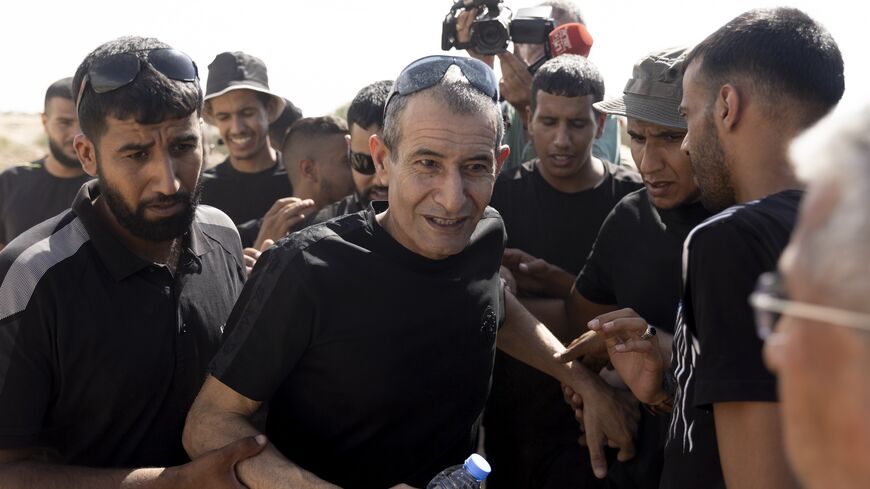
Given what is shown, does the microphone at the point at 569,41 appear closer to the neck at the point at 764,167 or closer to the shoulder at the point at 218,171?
the shoulder at the point at 218,171

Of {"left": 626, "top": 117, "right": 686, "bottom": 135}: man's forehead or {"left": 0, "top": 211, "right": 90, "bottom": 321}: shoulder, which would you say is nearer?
{"left": 0, "top": 211, "right": 90, "bottom": 321}: shoulder

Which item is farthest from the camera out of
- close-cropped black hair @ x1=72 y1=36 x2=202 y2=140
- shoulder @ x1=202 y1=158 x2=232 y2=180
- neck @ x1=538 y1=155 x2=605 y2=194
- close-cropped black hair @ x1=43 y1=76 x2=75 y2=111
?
close-cropped black hair @ x1=43 y1=76 x2=75 y2=111

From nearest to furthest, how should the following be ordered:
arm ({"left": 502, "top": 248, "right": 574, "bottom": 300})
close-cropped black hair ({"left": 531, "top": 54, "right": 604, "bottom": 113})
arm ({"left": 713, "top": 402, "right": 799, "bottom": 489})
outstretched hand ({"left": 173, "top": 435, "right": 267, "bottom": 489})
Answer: arm ({"left": 713, "top": 402, "right": 799, "bottom": 489}), outstretched hand ({"left": 173, "top": 435, "right": 267, "bottom": 489}), arm ({"left": 502, "top": 248, "right": 574, "bottom": 300}), close-cropped black hair ({"left": 531, "top": 54, "right": 604, "bottom": 113})

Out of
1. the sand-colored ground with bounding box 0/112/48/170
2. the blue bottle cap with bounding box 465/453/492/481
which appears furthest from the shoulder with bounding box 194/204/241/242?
the sand-colored ground with bounding box 0/112/48/170

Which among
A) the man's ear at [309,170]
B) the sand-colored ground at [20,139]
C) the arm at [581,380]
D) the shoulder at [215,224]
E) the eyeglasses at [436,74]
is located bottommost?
the sand-colored ground at [20,139]

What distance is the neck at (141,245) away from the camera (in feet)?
9.86

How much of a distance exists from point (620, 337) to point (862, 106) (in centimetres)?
188

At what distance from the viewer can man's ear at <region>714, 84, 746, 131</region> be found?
2.41 meters

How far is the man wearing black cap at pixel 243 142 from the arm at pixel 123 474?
284cm

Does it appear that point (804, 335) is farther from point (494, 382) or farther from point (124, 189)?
point (494, 382)

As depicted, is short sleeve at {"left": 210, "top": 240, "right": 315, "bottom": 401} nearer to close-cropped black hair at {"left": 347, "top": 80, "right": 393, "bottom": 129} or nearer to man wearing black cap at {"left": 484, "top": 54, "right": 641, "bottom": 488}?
man wearing black cap at {"left": 484, "top": 54, "right": 641, "bottom": 488}

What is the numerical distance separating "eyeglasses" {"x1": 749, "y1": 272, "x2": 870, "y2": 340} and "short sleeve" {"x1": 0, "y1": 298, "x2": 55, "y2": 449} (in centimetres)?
212

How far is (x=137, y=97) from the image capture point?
9.78 feet

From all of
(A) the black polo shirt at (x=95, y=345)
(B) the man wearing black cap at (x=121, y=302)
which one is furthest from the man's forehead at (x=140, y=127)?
(A) the black polo shirt at (x=95, y=345)
